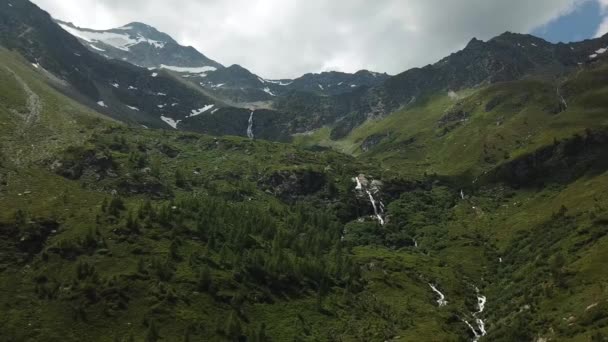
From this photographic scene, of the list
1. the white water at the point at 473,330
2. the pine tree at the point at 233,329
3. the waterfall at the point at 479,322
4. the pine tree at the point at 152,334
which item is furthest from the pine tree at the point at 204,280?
the waterfall at the point at 479,322

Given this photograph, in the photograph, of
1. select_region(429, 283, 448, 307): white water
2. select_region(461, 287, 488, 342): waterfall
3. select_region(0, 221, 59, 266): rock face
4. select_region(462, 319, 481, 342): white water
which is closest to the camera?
select_region(0, 221, 59, 266): rock face

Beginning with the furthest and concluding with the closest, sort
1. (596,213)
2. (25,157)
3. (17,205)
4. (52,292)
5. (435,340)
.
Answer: (25,157)
(596,213)
(17,205)
(435,340)
(52,292)

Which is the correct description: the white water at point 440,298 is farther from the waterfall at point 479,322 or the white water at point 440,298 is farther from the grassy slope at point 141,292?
the waterfall at point 479,322

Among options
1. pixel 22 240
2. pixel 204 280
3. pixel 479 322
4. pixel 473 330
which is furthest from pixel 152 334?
pixel 479 322

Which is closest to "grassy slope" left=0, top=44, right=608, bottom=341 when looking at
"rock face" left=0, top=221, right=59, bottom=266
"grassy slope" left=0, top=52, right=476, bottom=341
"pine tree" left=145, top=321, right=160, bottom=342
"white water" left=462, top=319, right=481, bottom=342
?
"grassy slope" left=0, top=52, right=476, bottom=341

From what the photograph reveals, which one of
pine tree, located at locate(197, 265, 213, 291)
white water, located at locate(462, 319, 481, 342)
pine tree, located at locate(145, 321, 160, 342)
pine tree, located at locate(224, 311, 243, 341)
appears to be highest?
pine tree, located at locate(197, 265, 213, 291)

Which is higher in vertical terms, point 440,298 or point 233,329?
point 233,329

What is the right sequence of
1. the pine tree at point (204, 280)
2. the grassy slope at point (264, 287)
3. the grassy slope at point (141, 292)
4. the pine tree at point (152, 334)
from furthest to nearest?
the pine tree at point (204, 280), the grassy slope at point (264, 287), the grassy slope at point (141, 292), the pine tree at point (152, 334)

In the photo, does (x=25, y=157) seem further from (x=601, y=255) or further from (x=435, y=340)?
(x=601, y=255)

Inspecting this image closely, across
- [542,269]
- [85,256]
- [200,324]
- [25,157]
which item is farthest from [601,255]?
[25,157]

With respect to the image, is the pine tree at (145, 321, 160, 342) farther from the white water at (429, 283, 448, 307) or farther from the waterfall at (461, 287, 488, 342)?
the white water at (429, 283, 448, 307)

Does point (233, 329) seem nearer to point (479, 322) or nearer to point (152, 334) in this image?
point (152, 334)
